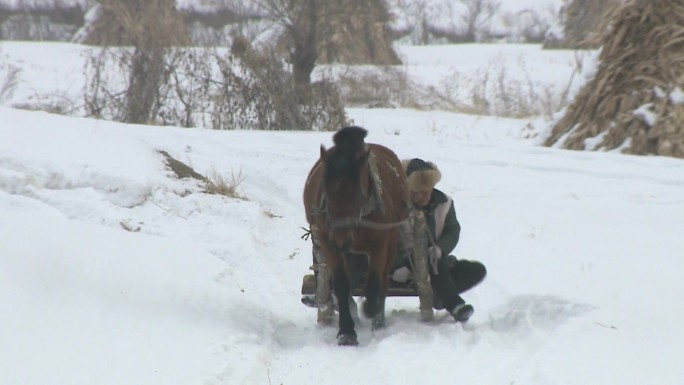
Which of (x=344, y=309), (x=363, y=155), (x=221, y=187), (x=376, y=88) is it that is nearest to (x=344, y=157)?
(x=363, y=155)

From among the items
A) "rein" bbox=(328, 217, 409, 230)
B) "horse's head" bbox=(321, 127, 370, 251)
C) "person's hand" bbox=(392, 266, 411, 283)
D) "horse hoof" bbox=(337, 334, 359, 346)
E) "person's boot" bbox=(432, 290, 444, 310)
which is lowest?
"horse hoof" bbox=(337, 334, 359, 346)

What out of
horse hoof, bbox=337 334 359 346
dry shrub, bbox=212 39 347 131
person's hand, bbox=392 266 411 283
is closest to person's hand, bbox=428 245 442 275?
person's hand, bbox=392 266 411 283

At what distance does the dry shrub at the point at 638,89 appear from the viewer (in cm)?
1230

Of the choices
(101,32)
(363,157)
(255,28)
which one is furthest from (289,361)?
(101,32)

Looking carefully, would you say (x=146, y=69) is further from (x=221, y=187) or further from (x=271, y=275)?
(x=271, y=275)

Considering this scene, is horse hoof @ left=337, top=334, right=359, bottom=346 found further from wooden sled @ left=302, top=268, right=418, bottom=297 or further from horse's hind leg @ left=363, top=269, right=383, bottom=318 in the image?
wooden sled @ left=302, top=268, right=418, bottom=297

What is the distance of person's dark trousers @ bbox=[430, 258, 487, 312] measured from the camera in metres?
5.83

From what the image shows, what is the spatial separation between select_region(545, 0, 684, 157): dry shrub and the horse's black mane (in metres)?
8.42

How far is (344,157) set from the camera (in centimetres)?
500

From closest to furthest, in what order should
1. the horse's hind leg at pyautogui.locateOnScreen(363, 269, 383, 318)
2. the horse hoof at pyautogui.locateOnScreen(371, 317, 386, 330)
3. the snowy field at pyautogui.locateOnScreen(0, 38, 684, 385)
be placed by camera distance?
the snowy field at pyautogui.locateOnScreen(0, 38, 684, 385) → the horse's hind leg at pyautogui.locateOnScreen(363, 269, 383, 318) → the horse hoof at pyautogui.locateOnScreen(371, 317, 386, 330)

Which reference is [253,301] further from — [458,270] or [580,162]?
[580,162]

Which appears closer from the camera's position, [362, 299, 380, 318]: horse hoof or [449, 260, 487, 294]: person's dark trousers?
[362, 299, 380, 318]: horse hoof

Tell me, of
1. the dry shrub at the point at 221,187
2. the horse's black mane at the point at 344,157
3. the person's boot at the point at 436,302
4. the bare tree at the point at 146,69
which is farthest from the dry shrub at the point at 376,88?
the horse's black mane at the point at 344,157

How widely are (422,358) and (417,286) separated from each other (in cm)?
89
